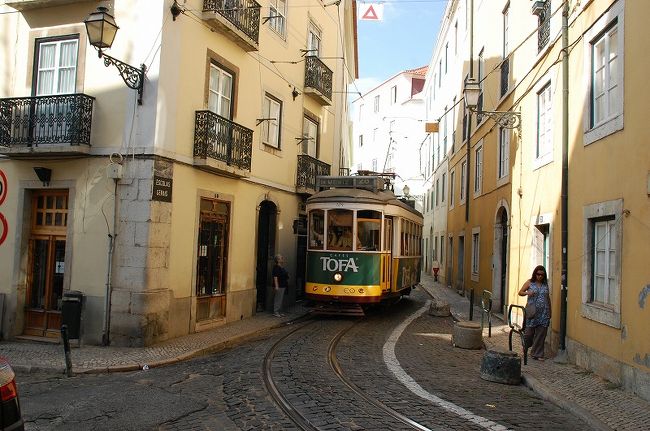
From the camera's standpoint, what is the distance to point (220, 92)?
43.0 feet

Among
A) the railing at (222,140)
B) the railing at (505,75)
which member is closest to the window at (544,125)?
the railing at (505,75)

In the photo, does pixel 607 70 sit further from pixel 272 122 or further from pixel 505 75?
pixel 272 122

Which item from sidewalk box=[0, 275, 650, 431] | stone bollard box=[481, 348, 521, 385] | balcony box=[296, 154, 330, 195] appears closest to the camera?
sidewalk box=[0, 275, 650, 431]

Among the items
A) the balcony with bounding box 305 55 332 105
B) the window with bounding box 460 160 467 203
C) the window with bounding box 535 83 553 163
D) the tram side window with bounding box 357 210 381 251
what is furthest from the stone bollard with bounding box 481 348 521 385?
the window with bounding box 460 160 467 203

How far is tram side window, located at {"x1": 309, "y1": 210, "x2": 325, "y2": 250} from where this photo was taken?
14.1 m

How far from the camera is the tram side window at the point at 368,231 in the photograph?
13.8 metres

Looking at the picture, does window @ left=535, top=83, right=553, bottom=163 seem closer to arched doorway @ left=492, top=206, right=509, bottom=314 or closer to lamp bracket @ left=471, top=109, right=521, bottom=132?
lamp bracket @ left=471, top=109, right=521, bottom=132

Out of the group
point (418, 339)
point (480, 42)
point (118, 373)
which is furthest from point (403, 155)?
point (118, 373)

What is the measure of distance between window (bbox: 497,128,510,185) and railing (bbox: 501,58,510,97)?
1.07m

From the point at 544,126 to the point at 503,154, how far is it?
366cm

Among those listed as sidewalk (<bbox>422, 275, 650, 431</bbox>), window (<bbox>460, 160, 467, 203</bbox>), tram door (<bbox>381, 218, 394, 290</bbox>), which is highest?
window (<bbox>460, 160, 467, 203</bbox>)

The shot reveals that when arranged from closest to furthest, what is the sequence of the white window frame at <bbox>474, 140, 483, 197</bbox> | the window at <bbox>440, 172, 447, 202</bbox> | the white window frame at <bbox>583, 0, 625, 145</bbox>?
the white window frame at <bbox>583, 0, 625, 145</bbox> → the white window frame at <bbox>474, 140, 483, 197</bbox> → the window at <bbox>440, 172, 447, 202</bbox>

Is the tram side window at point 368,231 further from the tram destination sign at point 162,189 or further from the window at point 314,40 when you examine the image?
the window at point 314,40

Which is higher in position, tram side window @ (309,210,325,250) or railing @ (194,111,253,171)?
railing @ (194,111,253,171)
